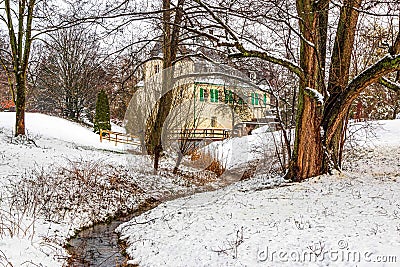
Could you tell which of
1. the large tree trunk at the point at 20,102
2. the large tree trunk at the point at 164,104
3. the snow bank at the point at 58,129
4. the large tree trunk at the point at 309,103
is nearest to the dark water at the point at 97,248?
the large tree trunk at the point at 309,103

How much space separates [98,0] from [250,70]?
192 inches

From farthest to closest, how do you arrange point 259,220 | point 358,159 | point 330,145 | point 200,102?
point 200,102
point 358,159
point 330,145
point 259,220

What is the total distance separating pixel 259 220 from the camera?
6008 millimetres

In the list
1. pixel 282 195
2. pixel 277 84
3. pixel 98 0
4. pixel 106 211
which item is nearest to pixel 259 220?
pixel 282 195

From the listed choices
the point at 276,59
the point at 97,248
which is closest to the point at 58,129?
the point at 97,248

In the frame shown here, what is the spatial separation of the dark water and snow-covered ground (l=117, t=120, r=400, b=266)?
0.27m

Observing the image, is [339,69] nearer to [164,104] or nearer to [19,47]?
[164,104]

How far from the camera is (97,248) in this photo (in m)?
6.78

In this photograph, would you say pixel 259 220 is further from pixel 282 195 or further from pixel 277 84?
pixel 277 84

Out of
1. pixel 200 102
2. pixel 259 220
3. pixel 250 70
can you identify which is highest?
pixel 250 70

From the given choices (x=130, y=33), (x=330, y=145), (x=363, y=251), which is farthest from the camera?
(x=130, y=33)

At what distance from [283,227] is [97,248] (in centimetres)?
336

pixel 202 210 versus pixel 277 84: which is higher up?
pixel 277 84

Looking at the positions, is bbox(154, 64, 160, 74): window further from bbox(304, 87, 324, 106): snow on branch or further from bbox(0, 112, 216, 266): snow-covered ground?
bbox(304, 87, 324, 106): snow on branch
